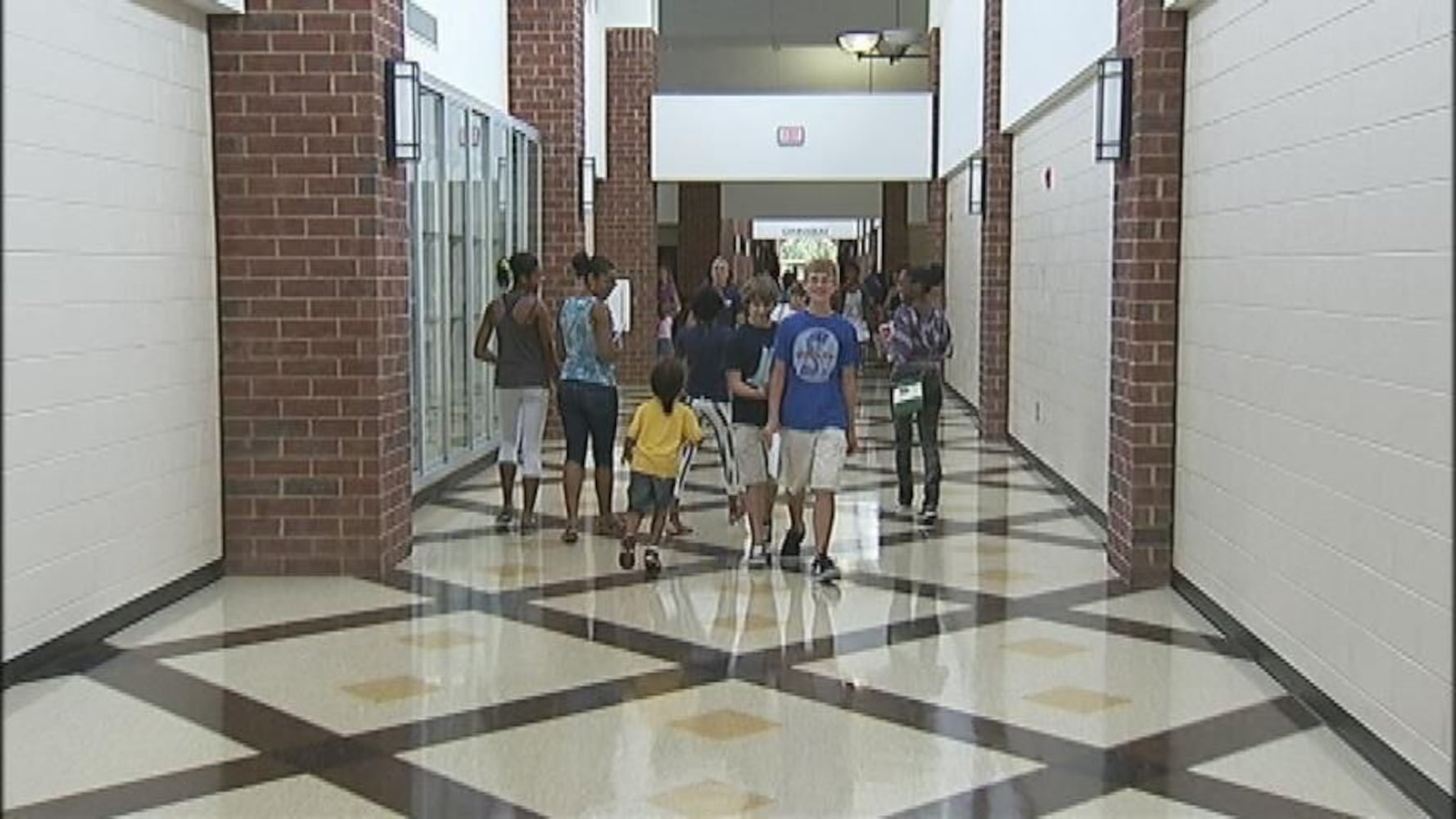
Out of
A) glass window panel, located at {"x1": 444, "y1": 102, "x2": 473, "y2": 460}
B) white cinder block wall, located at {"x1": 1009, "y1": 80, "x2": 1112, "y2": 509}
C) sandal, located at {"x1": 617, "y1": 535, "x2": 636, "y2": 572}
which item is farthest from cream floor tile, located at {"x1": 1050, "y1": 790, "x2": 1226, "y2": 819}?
glass window panel, located at {"x1": 444, "y1": 102, "x2": 473, "y2": 460}

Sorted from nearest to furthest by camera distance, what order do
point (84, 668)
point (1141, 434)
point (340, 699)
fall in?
point (340, 699) < point (84, 668) < point (1141, 434)

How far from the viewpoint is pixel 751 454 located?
310 inches

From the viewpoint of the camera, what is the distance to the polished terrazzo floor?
432cm

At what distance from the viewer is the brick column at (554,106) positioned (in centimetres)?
1397

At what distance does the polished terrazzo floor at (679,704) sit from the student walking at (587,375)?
750mm

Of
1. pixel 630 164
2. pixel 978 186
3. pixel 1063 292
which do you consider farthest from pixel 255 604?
pixel 630 164

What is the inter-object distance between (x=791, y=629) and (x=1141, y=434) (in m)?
2.05

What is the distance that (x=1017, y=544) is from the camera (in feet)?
27.7

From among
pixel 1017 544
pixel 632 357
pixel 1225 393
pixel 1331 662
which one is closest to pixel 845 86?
pixel 632 357

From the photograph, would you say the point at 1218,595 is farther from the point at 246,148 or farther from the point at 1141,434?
the point at 246,148

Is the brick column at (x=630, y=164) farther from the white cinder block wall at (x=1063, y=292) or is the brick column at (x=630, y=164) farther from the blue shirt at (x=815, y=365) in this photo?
the blue shirt at (x=815, y=365)

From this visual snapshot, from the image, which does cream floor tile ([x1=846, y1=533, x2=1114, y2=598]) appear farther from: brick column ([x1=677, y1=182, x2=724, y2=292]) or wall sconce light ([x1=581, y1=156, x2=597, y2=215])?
brick column ([x1=677, y1=182, x2=724, y2=292])

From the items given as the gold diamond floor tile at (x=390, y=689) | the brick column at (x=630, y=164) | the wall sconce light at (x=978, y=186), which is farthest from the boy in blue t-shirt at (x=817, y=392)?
the brick column at (x=630, y=164)

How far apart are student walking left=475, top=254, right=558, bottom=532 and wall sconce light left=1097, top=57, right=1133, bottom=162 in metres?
3.06
